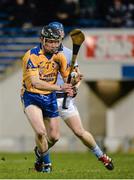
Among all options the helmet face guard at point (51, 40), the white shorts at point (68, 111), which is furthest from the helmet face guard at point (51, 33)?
the white shorts at point (68, 111)

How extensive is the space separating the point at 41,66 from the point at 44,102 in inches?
19.2

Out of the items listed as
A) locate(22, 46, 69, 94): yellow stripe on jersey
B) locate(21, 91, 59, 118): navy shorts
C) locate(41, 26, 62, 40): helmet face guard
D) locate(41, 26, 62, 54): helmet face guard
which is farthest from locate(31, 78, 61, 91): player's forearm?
locate(41, 26, 62, 40): helmet face guard

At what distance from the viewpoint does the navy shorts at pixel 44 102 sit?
12.1 metres

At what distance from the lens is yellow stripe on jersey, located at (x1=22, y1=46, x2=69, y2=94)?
39.5 ft

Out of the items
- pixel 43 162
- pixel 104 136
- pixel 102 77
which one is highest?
pixel 43 162

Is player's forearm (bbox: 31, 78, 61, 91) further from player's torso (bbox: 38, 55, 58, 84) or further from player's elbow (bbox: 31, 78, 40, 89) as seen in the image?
player's torso (bbox: 38, 55, 58, 84)

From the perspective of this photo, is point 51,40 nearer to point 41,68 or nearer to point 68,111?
point 41,68

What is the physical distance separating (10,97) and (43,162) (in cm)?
1333

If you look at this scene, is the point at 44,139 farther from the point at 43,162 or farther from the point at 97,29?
the point at 97,29

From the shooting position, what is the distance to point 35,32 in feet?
83.9

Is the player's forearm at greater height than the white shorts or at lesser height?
greater

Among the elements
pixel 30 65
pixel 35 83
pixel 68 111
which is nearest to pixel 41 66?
pixel 30 65

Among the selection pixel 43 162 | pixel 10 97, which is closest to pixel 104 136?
pixel 10 97

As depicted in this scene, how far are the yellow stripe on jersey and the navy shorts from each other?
7cm
